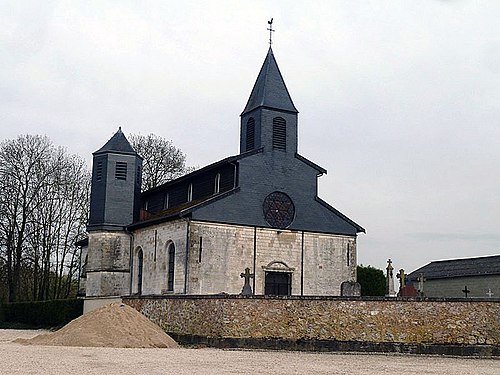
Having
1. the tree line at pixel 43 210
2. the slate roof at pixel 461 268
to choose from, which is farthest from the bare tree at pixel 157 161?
the slate roof at pixel 461 268

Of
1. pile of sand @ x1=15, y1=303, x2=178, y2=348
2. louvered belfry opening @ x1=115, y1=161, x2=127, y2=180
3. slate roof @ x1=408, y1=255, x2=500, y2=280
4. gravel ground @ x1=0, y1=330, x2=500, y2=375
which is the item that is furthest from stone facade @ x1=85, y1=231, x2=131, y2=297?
slate roof @ x1=408, y1=255, x2=500, y2=280

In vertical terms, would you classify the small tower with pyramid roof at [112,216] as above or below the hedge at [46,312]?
above

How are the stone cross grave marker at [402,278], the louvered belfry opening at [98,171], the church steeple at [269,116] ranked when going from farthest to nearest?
the louvered belfry opening at [98,171] → the church steeple at [269,116] → the stone cross grave marker at [402,278]

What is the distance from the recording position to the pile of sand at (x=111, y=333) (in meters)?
23.7

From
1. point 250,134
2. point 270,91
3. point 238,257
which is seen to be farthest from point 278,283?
point 270,91

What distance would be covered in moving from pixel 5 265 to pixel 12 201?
4.58 m

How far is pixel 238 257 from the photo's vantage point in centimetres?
3447

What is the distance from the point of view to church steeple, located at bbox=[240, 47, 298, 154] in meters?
36.8

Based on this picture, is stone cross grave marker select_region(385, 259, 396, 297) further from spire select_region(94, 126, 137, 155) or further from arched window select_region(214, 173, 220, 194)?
spire select_region(94, 126, 137, 155)

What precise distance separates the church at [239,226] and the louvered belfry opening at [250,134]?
63mm

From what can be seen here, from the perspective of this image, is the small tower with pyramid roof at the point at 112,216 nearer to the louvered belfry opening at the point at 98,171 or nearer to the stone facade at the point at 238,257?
the louvered belfry opening at the point at 98,171

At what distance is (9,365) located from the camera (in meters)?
16.1

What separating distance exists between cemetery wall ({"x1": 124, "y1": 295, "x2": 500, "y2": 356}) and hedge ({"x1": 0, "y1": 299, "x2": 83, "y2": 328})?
1763 centimetres

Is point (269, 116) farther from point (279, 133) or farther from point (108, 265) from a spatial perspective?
point (108, 265)
